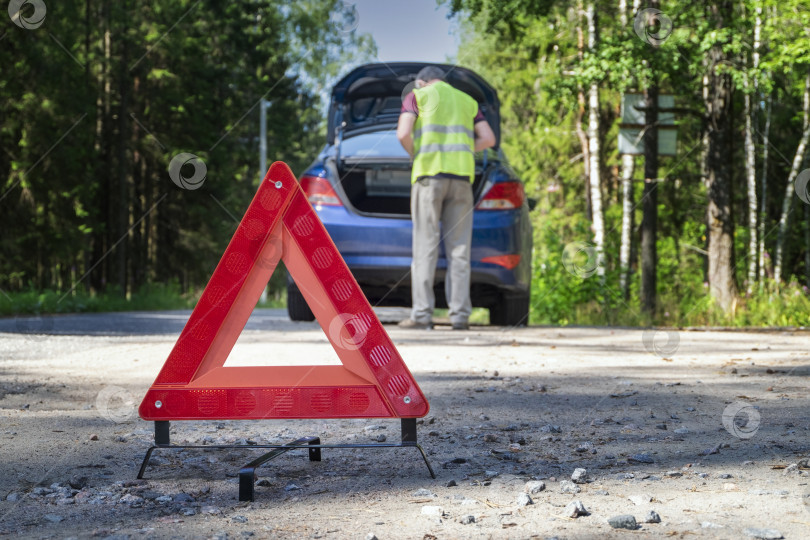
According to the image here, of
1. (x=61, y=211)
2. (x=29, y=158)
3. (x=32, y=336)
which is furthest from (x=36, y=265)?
(x=32, y=336)

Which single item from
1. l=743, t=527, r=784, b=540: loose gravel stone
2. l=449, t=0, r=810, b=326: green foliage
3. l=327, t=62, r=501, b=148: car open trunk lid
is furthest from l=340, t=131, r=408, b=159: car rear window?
l=743, t=527, r=784, b=540: loose gravel stone

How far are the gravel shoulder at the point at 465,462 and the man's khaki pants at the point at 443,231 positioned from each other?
95.0 inches

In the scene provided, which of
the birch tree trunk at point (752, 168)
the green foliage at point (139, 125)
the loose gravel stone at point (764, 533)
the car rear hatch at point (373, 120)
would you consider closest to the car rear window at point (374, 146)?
the car rear hatch at point (373, 120)

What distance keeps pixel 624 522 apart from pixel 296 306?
8.36m

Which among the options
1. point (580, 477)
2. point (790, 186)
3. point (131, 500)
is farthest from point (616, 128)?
point (131, 500)

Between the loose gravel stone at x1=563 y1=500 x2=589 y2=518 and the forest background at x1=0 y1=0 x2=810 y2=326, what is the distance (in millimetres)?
11265

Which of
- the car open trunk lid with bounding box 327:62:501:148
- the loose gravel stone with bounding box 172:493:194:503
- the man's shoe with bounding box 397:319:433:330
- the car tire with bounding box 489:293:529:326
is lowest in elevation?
the loose gravel stone with bounding box 172:493:194:503

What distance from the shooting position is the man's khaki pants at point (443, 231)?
352 inches

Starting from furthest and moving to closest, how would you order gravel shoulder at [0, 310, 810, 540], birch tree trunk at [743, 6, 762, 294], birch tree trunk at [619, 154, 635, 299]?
birch tree trunk at [743, 6, 762, 294]
birch tree trunk at [619, 154, 635, 299]
gravel shoulder at [0, 310, 810, 540]

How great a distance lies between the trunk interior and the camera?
959cm

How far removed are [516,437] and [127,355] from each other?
4.44 meters

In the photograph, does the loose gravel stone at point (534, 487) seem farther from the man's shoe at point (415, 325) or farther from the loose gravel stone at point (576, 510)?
the man's shoe at point (415, 325)

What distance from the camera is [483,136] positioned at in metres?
9.33

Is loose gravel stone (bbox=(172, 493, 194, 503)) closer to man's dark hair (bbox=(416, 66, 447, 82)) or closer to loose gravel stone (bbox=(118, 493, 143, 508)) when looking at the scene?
loose gravel stone (bbox=(118, 493, 143, 508))
